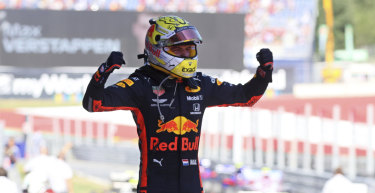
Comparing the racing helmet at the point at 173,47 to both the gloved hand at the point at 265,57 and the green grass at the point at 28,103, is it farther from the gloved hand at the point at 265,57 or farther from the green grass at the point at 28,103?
the green grass at the point at 28,103

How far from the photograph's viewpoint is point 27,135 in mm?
22391

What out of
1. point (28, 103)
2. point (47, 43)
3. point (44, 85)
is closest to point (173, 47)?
point (47, 43)

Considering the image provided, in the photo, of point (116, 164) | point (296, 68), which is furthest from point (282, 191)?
point (296, 68)

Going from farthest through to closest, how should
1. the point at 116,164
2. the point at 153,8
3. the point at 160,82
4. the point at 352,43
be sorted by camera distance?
the point at 352,43, the point at 153,8, the point at 116,164, the point at 160,82

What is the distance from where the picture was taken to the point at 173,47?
13.4 feet

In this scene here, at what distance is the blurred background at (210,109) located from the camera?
16828mm

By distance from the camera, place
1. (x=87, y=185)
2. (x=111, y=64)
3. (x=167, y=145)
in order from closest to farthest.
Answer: (x=111, y=64) < (x=167, y=145) < (x=87, y=185)

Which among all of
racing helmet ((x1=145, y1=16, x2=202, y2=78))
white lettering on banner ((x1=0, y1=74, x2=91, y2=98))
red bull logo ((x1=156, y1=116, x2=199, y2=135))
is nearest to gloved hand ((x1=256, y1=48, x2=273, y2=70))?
racing helmet ((x1=145, y1=16, x2=202, y2=78))

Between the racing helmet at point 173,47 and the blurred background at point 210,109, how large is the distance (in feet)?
26.7

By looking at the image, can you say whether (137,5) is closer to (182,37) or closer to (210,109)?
(210,109)

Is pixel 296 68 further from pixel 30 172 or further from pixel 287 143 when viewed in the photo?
pixel 30 172

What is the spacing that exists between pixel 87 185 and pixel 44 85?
933cm

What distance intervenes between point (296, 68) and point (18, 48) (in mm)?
10049

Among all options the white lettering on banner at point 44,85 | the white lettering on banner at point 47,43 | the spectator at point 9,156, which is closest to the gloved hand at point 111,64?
the spectator at point 9,156
